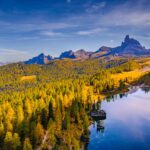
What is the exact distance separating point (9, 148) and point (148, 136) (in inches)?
2790

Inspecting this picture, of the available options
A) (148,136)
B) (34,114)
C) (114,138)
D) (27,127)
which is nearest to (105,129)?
(114,138)

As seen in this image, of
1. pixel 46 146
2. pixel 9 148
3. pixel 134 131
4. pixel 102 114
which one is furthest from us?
pixel 102 114

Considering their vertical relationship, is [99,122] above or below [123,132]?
above

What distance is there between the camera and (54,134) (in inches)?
4665

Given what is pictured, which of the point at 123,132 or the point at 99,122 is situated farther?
the point at 99,122

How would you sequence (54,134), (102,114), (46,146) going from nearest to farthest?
(46,146) < (54,134) < (102,114)

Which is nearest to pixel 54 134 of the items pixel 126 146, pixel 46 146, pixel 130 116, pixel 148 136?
pixel 46 146

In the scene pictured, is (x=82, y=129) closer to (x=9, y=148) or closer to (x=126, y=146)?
(x=126, y=146)

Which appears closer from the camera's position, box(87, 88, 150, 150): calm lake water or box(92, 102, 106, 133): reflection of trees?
box(87, 88, 150, 150): calm lake water

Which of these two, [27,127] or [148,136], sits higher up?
[27,127]

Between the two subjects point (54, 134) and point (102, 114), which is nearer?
point (54, 134)

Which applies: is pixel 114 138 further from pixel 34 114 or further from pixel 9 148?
pixel 9 148

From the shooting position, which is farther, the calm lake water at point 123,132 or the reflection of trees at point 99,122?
the reflection of trees at point 99,122

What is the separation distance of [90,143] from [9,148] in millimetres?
40677
